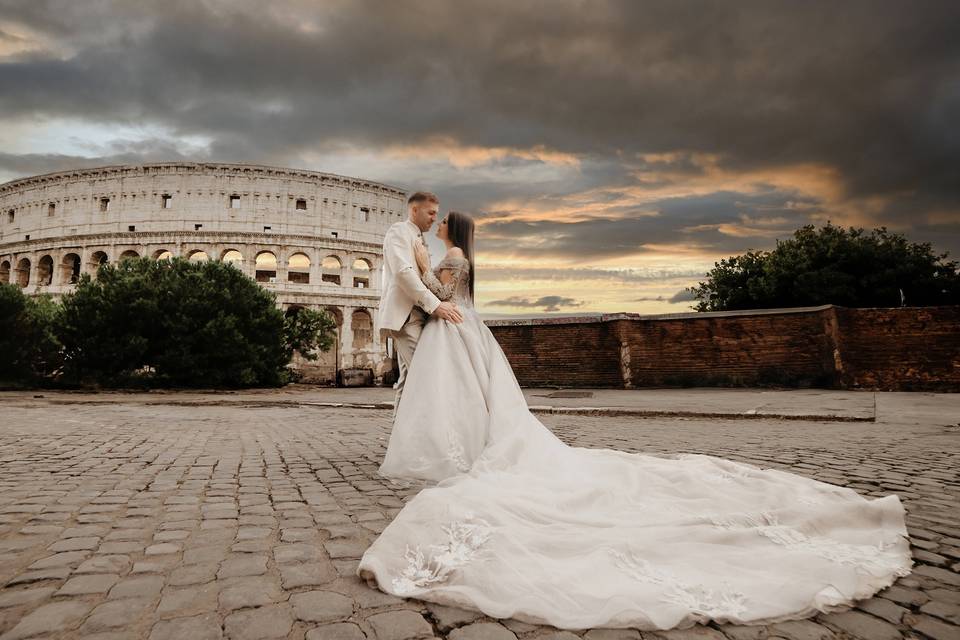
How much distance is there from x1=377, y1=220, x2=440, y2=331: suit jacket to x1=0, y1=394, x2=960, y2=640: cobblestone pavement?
4.04 ft

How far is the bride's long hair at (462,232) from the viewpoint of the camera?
4.18 meters

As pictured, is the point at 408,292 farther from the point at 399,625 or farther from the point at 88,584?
the point at 399,625

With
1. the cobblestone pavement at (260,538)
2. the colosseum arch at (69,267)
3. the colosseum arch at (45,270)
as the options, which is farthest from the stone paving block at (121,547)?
the colosseum arch at (45,270)

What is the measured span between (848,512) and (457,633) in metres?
1.93

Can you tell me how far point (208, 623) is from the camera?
149 cm

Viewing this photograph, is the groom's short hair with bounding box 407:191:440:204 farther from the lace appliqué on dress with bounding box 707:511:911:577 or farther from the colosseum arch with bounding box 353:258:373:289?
the colosseum arch with bounding box 353:258:373:289

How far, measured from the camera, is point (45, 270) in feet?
154

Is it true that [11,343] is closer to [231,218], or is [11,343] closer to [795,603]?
[795,603]

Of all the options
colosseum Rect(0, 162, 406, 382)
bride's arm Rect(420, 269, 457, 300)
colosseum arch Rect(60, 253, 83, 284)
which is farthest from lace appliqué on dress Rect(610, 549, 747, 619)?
colosseum arch Rect(60, 253, 83, 284)

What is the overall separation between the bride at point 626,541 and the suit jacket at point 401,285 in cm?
111

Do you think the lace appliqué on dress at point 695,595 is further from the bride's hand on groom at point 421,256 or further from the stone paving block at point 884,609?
the bride's hand on groom at point 421,256

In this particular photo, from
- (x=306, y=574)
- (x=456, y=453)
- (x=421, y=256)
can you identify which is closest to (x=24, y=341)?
(x=421, y=256)

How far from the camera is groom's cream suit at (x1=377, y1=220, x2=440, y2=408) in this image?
151 inches

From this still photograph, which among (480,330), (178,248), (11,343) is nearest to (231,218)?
(178,248)
